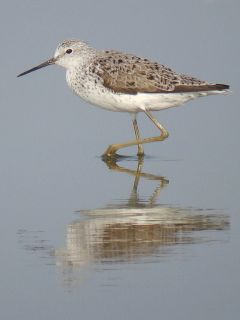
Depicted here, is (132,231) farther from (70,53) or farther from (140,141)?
(70,53)

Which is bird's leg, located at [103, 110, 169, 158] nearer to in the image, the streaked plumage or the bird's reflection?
the streaked plumage

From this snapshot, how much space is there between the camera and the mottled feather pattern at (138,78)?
16047 millimetres

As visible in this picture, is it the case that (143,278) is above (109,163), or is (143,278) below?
below

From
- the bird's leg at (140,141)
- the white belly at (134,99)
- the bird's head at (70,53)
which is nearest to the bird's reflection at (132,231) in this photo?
the white belly at (134,99)

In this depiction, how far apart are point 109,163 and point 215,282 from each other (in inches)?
305

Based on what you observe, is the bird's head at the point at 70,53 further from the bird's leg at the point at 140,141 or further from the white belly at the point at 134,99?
the bird's leg at the point at 140,141

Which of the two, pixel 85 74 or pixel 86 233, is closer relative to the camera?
pixel 86 233

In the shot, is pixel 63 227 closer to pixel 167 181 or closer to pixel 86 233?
pixel 86 233

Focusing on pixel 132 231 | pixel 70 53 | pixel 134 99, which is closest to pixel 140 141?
A: pixel 134 99

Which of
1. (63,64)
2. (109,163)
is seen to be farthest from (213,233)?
(63,64)

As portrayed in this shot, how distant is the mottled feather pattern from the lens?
16047 mm

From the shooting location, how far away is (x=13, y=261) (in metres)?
9.23

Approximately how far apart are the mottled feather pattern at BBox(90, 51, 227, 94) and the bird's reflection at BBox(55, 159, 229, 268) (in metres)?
4.00

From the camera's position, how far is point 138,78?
53.4 ft
